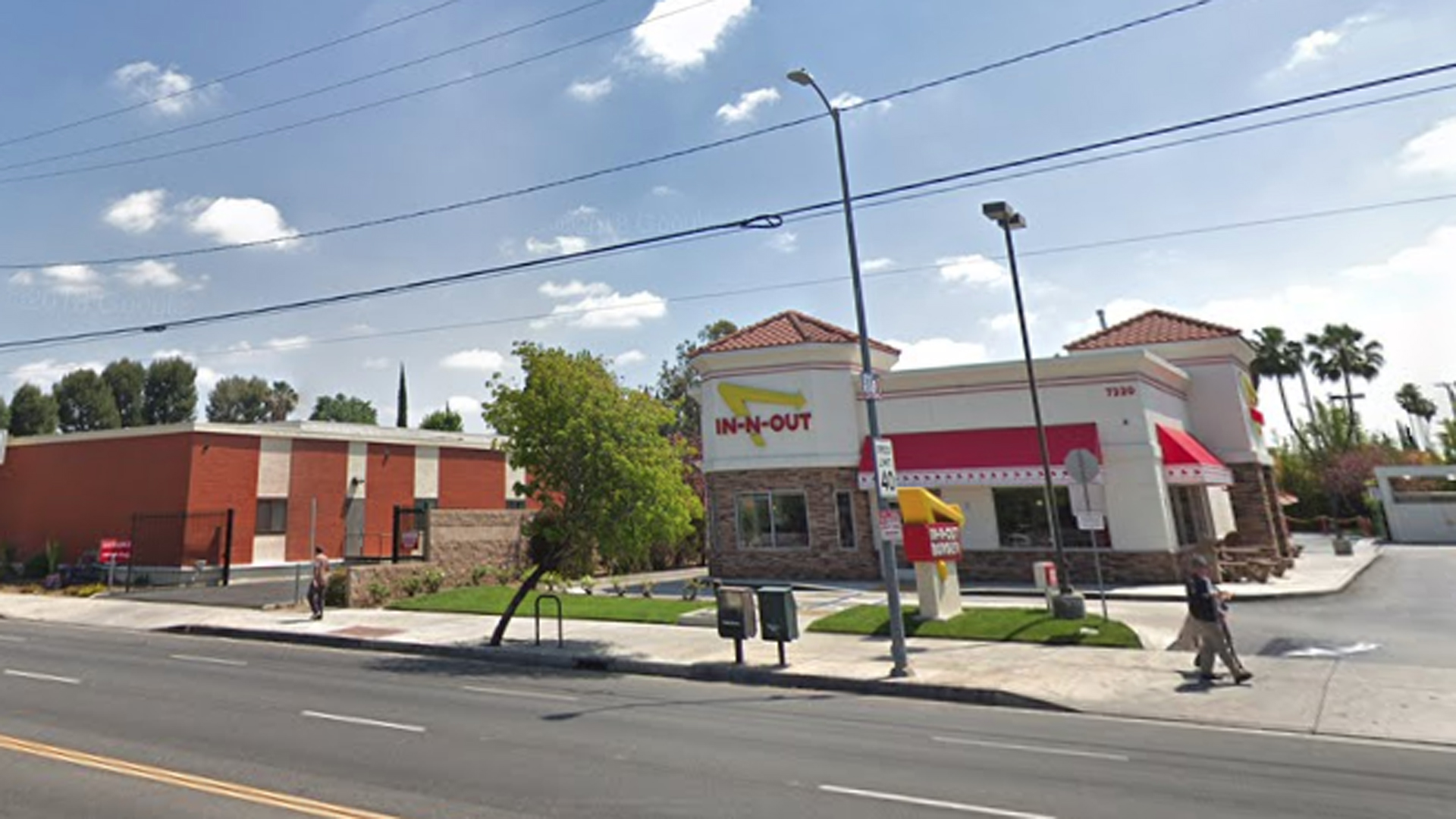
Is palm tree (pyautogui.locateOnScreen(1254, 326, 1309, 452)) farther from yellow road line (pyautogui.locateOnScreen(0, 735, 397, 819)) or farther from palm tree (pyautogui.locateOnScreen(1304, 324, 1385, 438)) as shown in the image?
yellow road line (pyautogui.locateOnScreen(0, 735, 397, 819))

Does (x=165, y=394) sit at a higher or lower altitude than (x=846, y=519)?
higher

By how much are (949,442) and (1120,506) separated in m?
5.15

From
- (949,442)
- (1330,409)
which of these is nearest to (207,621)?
(949,442)

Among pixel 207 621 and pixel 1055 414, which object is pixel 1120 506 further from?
pixel 207 621

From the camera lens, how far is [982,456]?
22609 mm

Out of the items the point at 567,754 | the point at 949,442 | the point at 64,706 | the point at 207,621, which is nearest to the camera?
the point at 567,754

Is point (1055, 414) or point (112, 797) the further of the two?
point (1055, 414)

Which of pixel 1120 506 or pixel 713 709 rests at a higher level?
pixel 1120 506

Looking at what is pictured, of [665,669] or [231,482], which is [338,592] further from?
[665,669]

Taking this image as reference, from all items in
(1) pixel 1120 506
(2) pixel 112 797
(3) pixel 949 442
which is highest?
(3) pixel 949 442

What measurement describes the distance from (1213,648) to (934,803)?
7337mm

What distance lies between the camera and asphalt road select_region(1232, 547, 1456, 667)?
12734 mm

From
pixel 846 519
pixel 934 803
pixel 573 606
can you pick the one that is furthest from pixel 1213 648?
pixel 573 606

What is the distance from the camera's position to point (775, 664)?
12.7 meters
